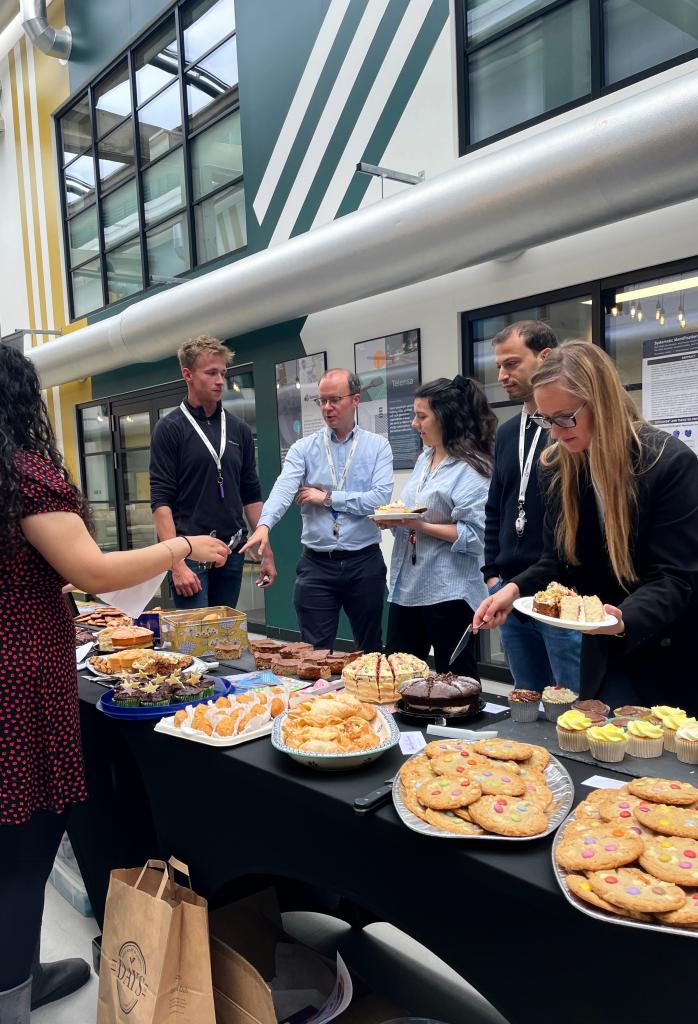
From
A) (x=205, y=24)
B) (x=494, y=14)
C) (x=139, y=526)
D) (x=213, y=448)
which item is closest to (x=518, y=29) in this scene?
(x=494, y=14)

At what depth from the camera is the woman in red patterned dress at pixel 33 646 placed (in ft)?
4.95

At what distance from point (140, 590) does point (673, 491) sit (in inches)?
53.7

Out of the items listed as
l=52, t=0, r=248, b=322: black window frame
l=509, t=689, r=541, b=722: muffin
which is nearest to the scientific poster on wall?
l=509, t=689, r=541, b=722: muffin

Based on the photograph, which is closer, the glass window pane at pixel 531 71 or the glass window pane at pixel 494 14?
the glass window pane at pixel 531 71

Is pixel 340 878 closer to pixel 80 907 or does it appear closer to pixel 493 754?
pixel 493 754

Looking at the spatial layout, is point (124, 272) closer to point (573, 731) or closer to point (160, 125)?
point (160, 125)

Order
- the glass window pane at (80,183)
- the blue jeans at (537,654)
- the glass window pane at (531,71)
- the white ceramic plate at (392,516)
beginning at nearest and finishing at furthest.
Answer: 1. the blue jeans at (537,654)
2. the white ceramic plate at (392,516)
3. the glass window pane at (531,71)
4. the glass window pane at (80,183)

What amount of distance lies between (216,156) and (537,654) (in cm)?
598

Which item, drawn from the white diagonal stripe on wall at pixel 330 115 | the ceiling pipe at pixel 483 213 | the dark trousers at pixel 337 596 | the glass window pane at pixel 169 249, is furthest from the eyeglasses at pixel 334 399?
the glass window pane at pixel 169 249

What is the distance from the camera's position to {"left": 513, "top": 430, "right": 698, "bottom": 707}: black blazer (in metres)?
1.71

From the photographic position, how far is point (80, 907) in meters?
2.42

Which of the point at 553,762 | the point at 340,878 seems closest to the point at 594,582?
the point at 553,762

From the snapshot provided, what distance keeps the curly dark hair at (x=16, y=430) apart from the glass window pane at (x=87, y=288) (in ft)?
25.2

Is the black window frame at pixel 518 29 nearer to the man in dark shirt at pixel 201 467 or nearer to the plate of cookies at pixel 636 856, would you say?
the man in dark shirt at pixel 201 467
